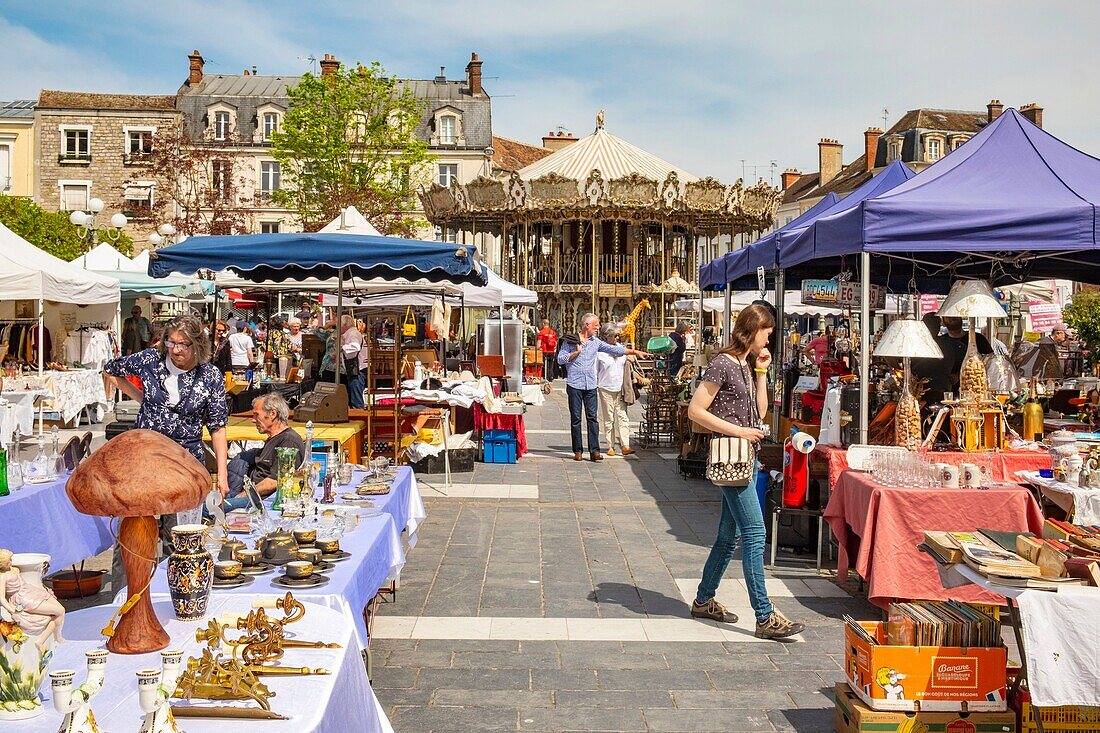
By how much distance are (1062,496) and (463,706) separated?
12.1 ft

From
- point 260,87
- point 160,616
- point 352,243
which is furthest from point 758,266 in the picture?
point 260,87

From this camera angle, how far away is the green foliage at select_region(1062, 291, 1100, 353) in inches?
1019

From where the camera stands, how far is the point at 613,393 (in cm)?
1350

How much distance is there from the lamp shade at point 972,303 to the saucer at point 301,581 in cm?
549

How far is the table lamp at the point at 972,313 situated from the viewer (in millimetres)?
6988

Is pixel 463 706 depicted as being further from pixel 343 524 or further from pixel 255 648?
pixel 255 648

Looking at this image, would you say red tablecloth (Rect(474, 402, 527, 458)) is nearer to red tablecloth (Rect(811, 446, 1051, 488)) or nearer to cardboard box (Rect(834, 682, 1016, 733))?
red tablecloth (Rect(811, 446, 1051, 488))

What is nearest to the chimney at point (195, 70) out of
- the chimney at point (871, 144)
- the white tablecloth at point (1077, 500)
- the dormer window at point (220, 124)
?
the dormer window at point (220, 124)

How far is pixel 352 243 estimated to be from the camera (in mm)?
8594

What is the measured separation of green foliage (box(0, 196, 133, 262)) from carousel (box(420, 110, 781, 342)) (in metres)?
21.5

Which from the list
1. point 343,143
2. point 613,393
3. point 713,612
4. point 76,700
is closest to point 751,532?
point 713,612

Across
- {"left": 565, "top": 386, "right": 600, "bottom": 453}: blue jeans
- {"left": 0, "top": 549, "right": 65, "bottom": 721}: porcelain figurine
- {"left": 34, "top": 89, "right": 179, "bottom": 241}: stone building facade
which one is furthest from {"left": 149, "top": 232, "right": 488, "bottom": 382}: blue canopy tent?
{"left": 34, "top": 89, "right": 179, "bottom": 241}: stone building facade

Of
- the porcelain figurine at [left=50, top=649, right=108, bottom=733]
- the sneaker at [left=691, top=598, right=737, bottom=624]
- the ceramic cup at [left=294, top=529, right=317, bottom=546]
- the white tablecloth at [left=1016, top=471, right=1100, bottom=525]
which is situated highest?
the porcelain figurine at [left=50, top=649, right=108, bottom=733]

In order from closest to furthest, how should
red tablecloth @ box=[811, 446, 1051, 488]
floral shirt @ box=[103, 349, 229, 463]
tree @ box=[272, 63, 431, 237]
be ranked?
1. floral shirt @ box=[103, 349, 229, 463]
2. red tablecloth @ box=[811, 446, 1051, 488]
3. tree @ box=[272, 63, 431, 237]
